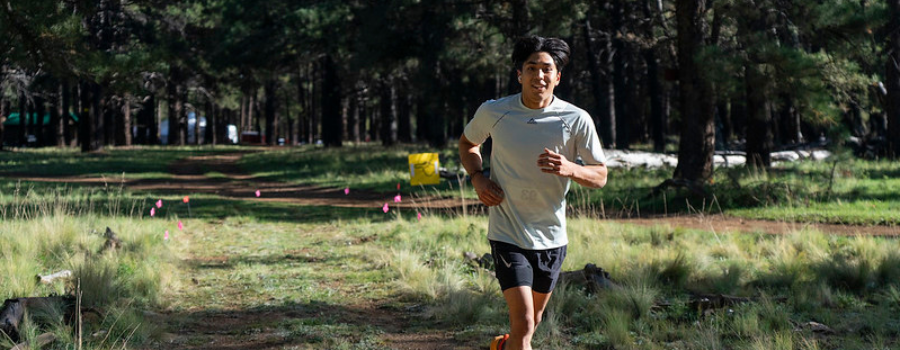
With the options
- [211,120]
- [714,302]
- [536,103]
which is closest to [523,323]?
[536,103]

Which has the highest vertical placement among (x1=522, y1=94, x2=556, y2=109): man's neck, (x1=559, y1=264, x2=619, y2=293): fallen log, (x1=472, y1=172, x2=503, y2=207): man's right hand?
(x1=522, y1=94, x2=556, y2=109): man's neck

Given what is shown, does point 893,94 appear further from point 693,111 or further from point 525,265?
point 525,265

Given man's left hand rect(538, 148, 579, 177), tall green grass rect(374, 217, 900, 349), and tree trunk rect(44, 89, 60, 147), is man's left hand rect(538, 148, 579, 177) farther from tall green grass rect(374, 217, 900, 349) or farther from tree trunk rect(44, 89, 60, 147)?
tree trunk rect(44, 89, 60, 147)

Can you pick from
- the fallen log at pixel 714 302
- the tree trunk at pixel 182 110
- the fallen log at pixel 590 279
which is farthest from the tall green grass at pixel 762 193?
the tree trunk at pixel 182 110

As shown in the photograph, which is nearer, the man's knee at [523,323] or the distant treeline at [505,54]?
the man's knee at [523,323]

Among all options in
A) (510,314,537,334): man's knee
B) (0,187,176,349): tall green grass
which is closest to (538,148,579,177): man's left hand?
(510,314,537,334): man's knee

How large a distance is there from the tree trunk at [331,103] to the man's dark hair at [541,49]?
3477cm

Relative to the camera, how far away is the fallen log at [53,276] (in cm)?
743

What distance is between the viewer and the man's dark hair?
4.19 metres

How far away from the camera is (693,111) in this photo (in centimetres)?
1636

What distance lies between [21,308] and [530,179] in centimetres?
375

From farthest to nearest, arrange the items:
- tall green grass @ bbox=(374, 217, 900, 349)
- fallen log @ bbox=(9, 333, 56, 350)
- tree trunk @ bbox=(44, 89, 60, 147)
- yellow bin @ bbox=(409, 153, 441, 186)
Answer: tree trunk @ bbox=(44, 89, 60, 147) < yellow bin @ bbox=(409, 153, 441, 186) < tall green grass @ bbox=(374, 217, 900, 349) < fallen log @ bbox=(9, 333, 56, 350)

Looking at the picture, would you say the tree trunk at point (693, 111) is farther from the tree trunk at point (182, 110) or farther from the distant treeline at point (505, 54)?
the tree trunk at point (182, 110)

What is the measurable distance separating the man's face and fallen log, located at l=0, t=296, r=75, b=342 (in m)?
3.44
